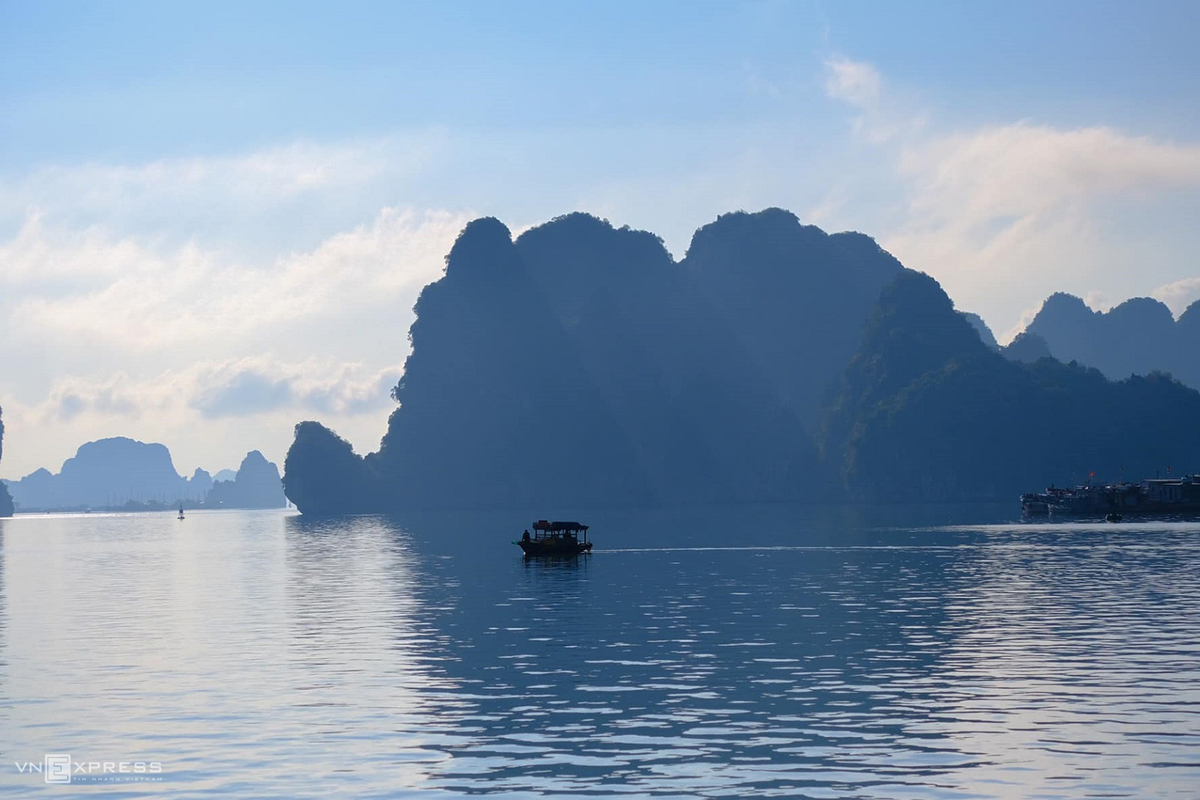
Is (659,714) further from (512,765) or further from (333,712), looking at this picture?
(333,712)

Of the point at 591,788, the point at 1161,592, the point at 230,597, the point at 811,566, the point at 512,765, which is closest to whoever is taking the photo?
the point at 591,788

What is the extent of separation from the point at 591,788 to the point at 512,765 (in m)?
3.25

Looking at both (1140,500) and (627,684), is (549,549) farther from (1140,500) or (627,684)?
(1140,500)

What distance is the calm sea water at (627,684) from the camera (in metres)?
28.7

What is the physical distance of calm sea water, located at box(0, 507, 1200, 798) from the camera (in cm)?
2870

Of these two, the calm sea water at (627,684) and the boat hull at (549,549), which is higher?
the boat hull at (549,549)

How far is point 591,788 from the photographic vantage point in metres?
27.2

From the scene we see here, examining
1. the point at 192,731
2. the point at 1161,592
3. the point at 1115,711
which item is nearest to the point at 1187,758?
the point at 1115,711

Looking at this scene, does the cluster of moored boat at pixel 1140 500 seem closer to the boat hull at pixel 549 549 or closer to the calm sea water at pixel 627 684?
the boat hull at pixel 549 549

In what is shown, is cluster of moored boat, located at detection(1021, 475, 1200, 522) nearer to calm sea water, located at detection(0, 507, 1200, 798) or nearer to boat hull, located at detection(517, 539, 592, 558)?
boat hull, located at detection(517, 539, 592, 558)

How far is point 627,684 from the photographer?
41.2 metres

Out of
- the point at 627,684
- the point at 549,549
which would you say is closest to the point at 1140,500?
the point at 549,549

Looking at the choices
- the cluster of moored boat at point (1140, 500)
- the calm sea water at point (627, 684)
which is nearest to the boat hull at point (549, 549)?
the calm sea water at point (627, 684)

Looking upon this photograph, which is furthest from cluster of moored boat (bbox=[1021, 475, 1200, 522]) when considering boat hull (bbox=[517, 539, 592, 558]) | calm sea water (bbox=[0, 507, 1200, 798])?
→ calm sea water (bbox=[0, 507, 1200, 798])
